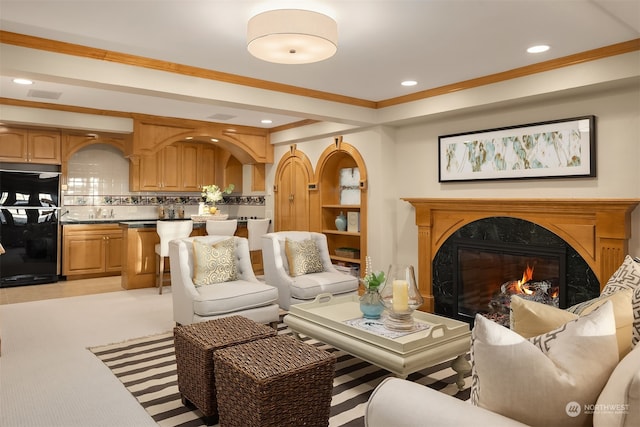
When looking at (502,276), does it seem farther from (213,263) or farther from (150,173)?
(150,173)

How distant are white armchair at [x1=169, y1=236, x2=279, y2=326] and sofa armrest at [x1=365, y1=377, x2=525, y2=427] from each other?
8.50 feet

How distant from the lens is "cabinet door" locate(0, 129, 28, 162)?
613 cm

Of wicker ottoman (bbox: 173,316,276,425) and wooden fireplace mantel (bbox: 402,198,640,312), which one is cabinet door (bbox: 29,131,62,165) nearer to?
wicker ottoman (bbox: 173,316,276,425)

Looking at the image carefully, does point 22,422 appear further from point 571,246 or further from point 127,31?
point 571,246

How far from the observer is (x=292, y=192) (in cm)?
680

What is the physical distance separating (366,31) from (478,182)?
219 cm

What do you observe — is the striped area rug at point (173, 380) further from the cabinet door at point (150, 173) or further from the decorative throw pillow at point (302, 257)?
the cabinet door at point (150, 173)

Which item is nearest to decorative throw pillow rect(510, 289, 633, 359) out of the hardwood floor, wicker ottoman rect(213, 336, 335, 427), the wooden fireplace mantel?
wicker ottoman rect(213, 336, 335, 427)

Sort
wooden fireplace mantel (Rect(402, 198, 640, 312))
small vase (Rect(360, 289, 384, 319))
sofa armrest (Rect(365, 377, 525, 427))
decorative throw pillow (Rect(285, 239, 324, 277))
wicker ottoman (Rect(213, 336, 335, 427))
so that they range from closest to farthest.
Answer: sofa armrest (Rect(365, 377, 525, 427)) < wicker ottoman (Rect(213, 336, 335, 427)) < small vase (Rect(360, 289, 384, 319)) < wooden fireplace mantel (Rect(402, 198, 640, 312)) < decorative throw pillow (Rect(285, 239, 324, 277))

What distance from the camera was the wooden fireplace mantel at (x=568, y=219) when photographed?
343 centimetres

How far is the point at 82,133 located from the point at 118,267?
7.08 ft

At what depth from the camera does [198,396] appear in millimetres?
2488

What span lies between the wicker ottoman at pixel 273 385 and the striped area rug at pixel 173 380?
11.4 inches

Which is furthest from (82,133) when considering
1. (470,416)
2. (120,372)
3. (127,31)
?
(470,416)
